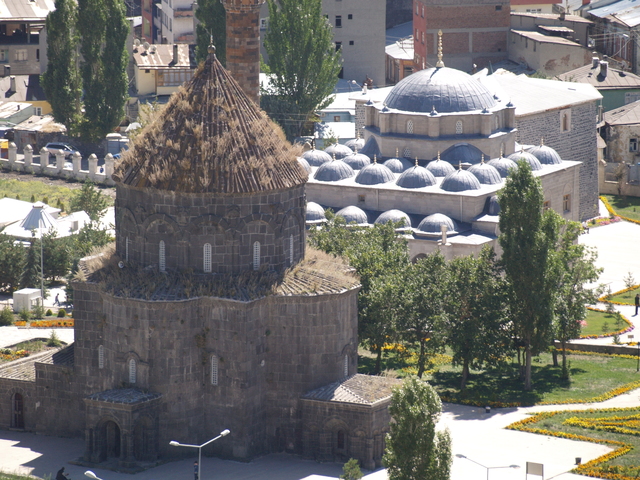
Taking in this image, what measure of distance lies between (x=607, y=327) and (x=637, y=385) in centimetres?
819

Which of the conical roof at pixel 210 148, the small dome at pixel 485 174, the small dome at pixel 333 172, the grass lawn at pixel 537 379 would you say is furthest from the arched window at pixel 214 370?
the small dome at pixel 485 174

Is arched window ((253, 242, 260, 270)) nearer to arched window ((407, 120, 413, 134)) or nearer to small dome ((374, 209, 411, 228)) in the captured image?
small dome ((374, 209, 411, 228))

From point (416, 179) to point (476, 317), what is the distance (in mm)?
17098

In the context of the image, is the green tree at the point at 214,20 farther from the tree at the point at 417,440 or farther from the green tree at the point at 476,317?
the tree at the point at 417,440

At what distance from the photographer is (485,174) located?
245 ft

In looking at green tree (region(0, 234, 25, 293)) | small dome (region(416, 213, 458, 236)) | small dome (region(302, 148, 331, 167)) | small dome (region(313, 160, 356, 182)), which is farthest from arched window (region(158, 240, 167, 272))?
small dome (region(302, 148, 331, 167))

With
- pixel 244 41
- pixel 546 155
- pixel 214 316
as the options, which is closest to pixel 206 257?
pixel 214 316

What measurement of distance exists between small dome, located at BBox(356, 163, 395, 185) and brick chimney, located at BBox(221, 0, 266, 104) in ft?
31.6

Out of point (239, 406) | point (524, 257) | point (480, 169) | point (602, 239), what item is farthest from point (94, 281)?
point (602, 239)

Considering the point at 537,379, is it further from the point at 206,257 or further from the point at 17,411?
the point at 17,411

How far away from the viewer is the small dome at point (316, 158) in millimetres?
79875

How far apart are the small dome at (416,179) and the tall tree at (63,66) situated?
29340mm

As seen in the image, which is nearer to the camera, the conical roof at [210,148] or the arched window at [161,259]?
the conical roof at [210,148]

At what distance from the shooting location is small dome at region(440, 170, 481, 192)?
73125mm
